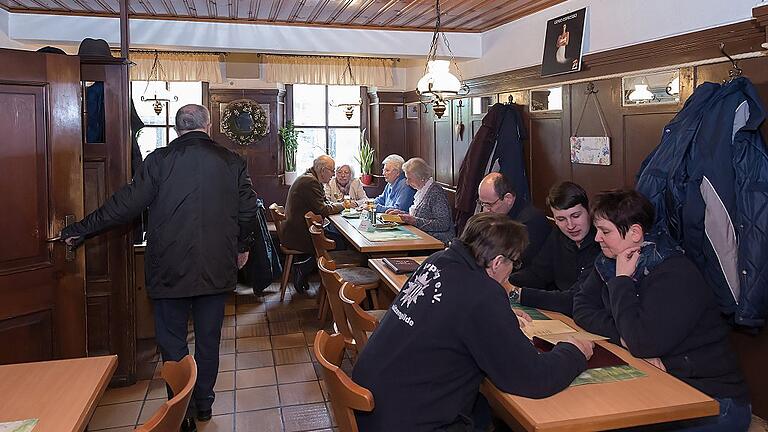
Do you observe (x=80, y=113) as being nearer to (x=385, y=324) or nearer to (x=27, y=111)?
(x=27, y=111)

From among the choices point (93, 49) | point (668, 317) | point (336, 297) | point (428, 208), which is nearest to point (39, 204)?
point (93, 49)

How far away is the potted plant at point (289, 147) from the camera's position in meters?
7.45

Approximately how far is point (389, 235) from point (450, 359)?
9.12ft

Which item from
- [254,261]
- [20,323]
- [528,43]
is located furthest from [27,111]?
[528,43]

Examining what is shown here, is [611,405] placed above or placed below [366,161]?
below

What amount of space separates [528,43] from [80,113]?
10.5ft

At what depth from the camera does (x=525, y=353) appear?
1719 millimetres

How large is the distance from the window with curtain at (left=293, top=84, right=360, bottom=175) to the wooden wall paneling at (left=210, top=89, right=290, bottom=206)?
1.05 ft

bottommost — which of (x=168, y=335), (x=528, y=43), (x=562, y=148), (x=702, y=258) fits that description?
(x=168, y=335)

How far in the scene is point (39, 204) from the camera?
118 inches

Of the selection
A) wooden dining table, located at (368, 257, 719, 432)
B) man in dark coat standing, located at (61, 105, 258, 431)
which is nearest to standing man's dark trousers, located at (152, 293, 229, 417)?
man in dark coat standing, located at (61, 105, 258, 431)

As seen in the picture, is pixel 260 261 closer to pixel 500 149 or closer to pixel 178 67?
pixel 500 149

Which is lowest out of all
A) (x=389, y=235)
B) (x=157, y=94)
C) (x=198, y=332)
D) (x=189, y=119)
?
(x=198, y=332)

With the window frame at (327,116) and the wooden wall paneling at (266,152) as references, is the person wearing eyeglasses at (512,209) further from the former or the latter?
the window frame at (327,116)
